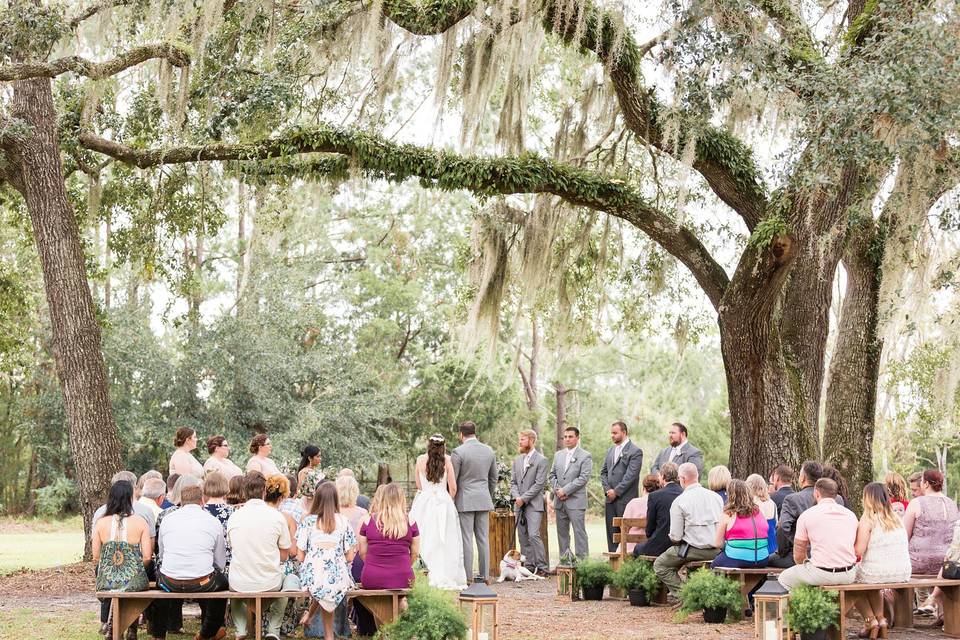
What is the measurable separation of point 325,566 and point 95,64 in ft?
18.8

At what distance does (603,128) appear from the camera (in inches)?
477

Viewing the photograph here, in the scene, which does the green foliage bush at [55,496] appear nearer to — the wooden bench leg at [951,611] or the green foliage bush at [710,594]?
the green foliage bush at [710,594]

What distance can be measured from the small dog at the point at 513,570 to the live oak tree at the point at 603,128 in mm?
2503

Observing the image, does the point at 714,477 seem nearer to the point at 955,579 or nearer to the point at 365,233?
the point at 955,579

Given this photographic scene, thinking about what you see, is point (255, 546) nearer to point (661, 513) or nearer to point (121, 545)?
point (121, 545)

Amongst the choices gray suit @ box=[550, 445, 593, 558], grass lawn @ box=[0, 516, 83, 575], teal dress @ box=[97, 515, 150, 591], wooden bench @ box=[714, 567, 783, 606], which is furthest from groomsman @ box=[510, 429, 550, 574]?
grass lawn @ box=[0, 516, 83, 575]

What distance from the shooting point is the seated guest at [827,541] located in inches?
256

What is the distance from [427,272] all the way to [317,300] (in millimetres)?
3443

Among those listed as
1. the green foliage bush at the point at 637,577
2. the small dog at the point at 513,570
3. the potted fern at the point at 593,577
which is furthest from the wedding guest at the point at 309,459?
the small dog at the point at 513,570

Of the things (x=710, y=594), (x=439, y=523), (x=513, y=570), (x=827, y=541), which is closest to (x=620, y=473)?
(x=513, y=570)

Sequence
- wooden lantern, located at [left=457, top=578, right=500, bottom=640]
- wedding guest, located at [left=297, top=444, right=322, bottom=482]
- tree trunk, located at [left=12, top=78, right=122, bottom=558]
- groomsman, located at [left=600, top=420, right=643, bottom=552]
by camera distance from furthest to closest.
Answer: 1. tree trunk, located at [left=12, top=78, right=122, bottom=558]
2. groomsman, located at [left=600, top=420, right=643, bottom=552]
3. wedding guest, located at [left=297, top=444, right=322, bottom=482]
4. wooden lantern, located at [left=457, top=578, right=500, bottom=640]

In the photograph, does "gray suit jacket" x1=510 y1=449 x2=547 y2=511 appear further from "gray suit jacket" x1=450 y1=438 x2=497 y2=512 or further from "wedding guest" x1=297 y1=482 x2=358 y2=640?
"wedding guest" x1=297 y1=482 x2=358 y2=640

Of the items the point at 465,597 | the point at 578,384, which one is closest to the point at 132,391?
the point at 578,384

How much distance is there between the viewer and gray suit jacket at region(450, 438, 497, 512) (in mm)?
9820
